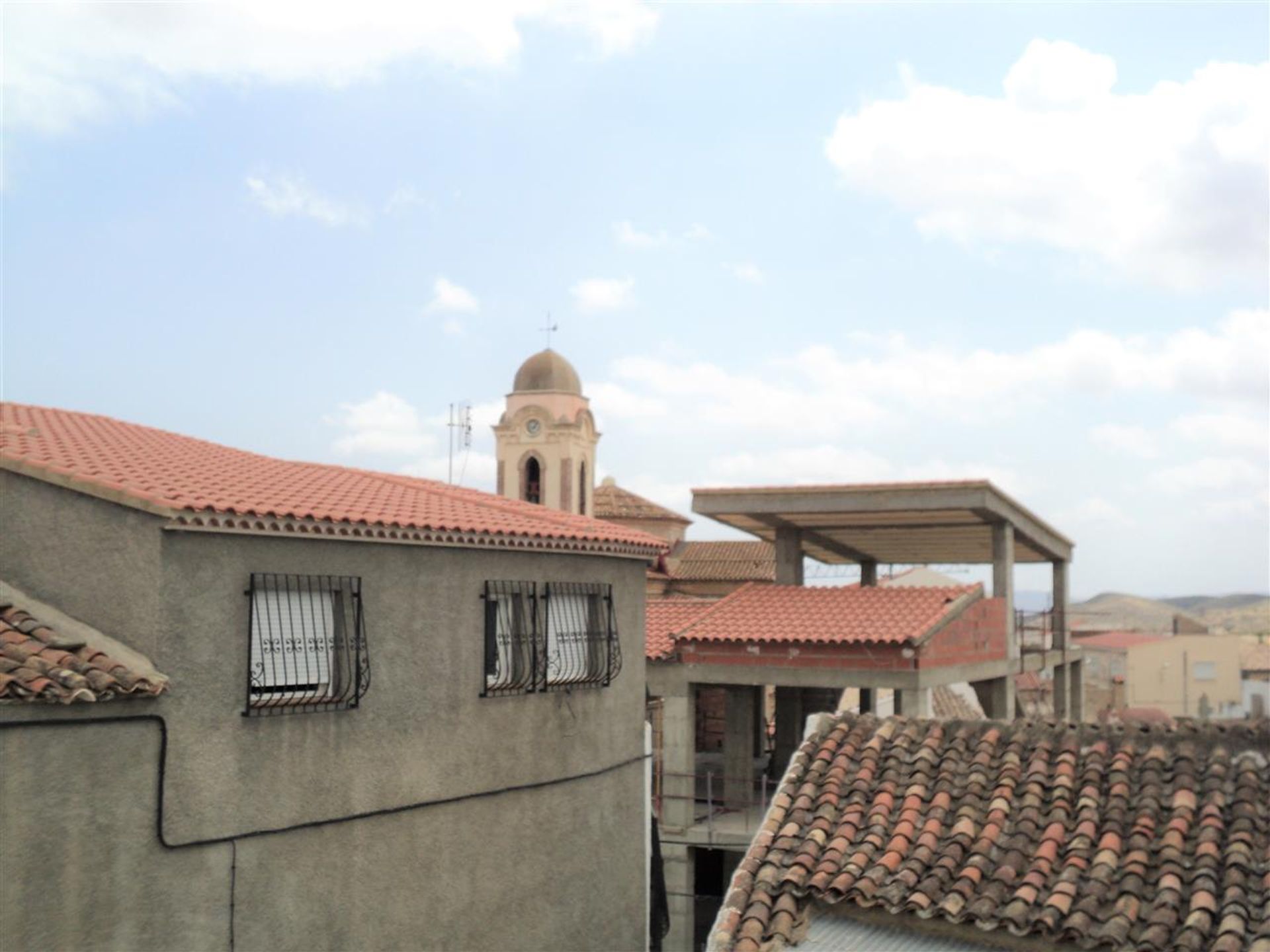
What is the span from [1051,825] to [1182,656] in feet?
220

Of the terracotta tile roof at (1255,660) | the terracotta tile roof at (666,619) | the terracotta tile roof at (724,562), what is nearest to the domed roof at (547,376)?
the terracotta tile roof at (724,562)

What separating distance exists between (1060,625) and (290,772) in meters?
23.3

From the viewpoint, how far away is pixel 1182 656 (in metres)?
70.3

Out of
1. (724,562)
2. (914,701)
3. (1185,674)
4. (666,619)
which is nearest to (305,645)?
(914,701)

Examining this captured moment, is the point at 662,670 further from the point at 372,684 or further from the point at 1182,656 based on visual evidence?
the point at 1182,656

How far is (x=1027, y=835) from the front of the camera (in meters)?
9.12

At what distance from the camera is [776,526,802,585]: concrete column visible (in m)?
24.2

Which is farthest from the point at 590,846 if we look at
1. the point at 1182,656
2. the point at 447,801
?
the point at 1182,656

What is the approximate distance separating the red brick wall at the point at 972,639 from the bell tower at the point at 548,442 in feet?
75.8

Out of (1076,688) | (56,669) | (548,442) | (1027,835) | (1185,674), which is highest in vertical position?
(548,442)

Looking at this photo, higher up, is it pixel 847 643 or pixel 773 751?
pixel 847 643

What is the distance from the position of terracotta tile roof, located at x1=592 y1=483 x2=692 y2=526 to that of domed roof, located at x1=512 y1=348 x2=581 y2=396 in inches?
212

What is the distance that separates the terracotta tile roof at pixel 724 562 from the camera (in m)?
43.8

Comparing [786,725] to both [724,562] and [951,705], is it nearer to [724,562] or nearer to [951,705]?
[951,705]
